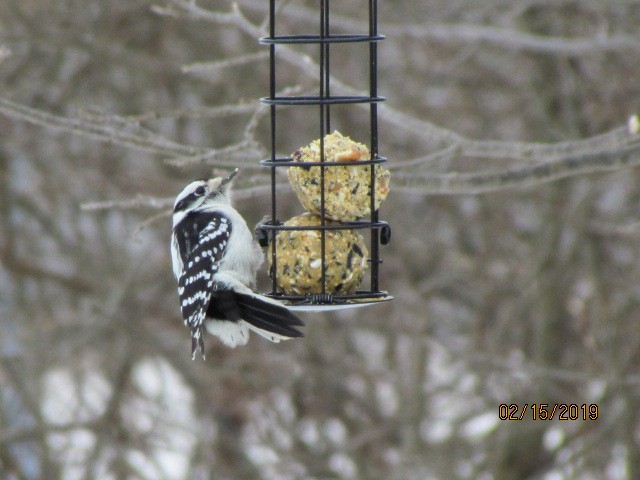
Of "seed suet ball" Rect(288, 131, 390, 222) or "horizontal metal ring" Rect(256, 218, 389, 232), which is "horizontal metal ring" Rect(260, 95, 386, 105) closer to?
"seed suet ball" Rect(288, 131, 390, 222)

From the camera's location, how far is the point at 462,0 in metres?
7.42

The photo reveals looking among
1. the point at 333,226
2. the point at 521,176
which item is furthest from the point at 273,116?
the point at 521,176

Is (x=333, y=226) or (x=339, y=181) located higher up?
(x=339, y=181)

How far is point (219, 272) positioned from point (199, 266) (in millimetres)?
119

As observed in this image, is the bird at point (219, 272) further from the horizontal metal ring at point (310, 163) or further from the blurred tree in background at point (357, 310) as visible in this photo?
the blurred tree in background at point (357, 310)

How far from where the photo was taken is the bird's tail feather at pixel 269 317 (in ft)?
14.3

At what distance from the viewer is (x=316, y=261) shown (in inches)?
177

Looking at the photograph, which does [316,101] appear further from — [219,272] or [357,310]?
[357,310]

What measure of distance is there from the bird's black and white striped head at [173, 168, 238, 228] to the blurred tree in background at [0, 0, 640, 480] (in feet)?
6.44

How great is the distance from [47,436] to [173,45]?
317cm

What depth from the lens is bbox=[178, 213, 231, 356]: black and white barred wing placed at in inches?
189

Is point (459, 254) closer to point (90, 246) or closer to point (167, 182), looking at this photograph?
point (167, 182)

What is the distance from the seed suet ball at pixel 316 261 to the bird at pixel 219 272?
153 mm
